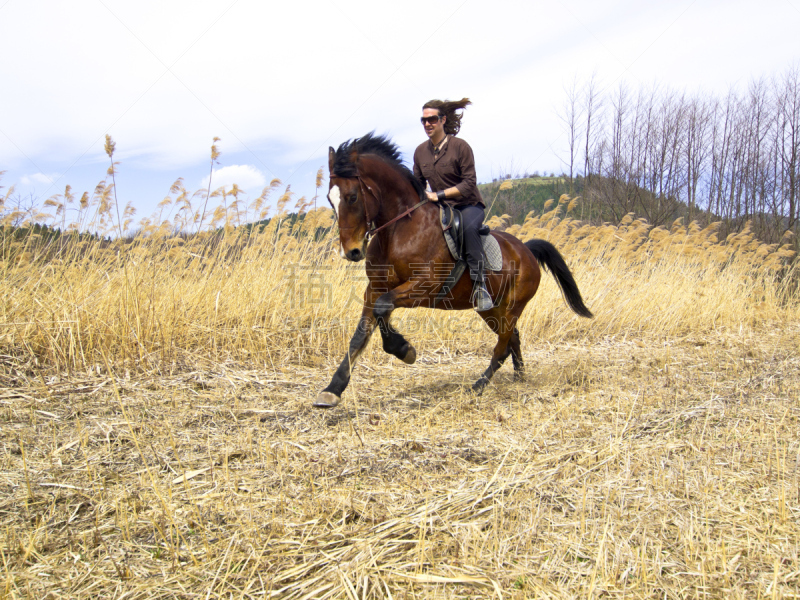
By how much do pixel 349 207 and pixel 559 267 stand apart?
3.29m

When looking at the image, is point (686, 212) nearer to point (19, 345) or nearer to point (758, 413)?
point (758, 413)

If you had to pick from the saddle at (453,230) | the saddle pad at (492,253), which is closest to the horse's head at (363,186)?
the saddle at (453,230)

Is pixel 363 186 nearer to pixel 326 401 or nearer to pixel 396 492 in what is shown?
pixel 326 401

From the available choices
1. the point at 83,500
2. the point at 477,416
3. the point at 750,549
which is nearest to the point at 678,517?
the point at 750,549

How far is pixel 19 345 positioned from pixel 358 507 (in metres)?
4.19

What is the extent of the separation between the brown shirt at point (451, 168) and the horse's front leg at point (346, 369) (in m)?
1.44

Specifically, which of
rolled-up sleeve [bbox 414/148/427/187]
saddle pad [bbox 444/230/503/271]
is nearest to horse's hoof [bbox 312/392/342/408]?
saddle pad [bbox 444/230/503/271]

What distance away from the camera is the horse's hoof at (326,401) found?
3816mm

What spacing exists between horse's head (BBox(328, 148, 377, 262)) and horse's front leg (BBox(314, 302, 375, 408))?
54cm

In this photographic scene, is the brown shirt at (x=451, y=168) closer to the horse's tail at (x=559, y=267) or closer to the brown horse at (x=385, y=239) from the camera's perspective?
the brown horse at (x=385, y=239)

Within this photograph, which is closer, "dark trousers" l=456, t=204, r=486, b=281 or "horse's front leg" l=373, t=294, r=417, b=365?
"horse's front leg" l=373, t=294, r=417, b=365

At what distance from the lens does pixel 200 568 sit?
1806mm

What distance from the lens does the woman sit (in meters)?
4.60

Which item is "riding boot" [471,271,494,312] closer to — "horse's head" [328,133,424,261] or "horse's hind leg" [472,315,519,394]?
"horse's hind leg" [472,315,519,394]
